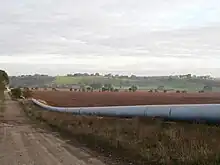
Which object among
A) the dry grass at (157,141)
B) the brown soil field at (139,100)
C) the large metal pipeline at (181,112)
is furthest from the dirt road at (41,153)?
the brown soil field at (139,100)

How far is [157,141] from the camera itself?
12930mm

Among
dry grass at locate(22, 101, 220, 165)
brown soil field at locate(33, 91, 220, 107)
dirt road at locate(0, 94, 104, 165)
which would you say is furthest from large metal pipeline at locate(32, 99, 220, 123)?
brown soil field at locate(33, 91, 220, 107)

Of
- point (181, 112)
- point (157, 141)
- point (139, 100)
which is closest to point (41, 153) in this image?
point (157, 141)

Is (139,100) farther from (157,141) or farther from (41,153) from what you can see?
(157,141)

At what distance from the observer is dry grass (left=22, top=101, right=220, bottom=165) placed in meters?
10.2

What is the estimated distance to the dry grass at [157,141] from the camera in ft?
33.5

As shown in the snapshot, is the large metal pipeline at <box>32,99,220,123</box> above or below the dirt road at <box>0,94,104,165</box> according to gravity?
above

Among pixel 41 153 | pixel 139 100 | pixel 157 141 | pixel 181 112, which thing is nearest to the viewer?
pixel 157 141

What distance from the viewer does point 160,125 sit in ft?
52.3

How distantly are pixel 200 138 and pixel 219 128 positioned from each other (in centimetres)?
103

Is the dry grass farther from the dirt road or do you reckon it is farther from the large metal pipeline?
the dirt road

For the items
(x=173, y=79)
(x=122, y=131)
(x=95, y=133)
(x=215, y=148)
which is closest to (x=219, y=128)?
(x=215, y=148)

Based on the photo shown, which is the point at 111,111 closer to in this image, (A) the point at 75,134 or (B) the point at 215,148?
(A) the point at 75,134

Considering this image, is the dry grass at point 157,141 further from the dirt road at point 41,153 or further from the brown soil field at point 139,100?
the brown soil field at point 139,100
